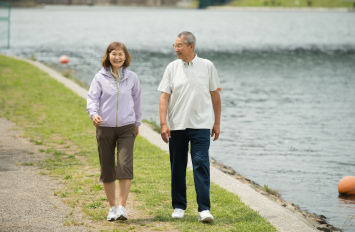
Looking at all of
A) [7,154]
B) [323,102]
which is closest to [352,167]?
[7,154]

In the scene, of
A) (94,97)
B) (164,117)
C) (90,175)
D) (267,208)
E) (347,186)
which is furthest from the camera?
(347,186)

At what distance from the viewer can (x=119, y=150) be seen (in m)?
5.36

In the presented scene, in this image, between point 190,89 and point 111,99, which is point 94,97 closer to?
point 111,99

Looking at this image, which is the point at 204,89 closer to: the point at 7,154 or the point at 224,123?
the point at 7,154

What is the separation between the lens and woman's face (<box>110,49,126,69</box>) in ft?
17.3

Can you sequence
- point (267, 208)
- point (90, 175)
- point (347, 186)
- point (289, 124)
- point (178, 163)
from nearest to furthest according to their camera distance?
point (178, 163) → point (267, 208) → point (90, 175) → point (347, 186) → point (289, 124)

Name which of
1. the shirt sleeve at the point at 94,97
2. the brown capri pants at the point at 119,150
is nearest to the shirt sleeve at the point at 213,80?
the brown capri pants at the point at 119,150

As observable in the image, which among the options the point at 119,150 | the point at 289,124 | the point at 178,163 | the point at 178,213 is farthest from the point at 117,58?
the point at 289,124

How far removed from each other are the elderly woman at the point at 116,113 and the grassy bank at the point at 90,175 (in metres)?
0.52

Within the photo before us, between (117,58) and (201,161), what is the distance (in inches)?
54.8

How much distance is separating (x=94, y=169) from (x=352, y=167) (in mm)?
5529

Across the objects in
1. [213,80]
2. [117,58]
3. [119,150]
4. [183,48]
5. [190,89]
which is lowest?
[119,150]

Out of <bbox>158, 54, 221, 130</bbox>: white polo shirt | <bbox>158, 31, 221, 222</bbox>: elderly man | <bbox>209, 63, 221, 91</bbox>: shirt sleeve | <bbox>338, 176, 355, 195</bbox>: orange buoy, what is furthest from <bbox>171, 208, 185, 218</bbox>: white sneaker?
<bbox>338, 176, 355, 195</bbox>: orange buoy

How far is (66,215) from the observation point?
5.62 metres
